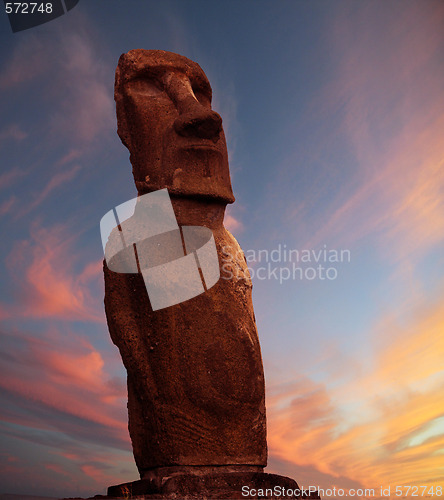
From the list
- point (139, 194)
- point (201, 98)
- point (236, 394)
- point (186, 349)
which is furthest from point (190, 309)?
point (201, 98)

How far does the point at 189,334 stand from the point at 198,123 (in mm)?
1928

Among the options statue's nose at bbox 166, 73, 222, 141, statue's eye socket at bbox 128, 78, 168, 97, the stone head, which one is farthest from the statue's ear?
statue's nose at bbox 166, 73, 222, 141

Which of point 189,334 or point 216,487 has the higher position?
point 189,334

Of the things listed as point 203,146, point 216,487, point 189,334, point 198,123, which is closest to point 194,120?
point 198,123

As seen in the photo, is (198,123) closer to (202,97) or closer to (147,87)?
(147,87)

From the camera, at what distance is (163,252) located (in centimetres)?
519

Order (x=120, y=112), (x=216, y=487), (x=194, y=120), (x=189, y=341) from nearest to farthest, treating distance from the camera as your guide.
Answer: (x=216, y=487), (x=189, y=341), (x=194, y=120), (x=120, y=112)

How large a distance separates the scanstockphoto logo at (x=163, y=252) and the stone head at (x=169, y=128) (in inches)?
9.3

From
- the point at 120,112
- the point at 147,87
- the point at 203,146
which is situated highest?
the point at 147,87

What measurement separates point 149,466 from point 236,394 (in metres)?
0.95

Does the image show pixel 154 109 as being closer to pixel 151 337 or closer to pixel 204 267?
pixel 204 267

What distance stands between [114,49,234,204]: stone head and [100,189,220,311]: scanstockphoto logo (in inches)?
9.3

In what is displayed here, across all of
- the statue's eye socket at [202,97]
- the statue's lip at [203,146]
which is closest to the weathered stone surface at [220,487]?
the statue's lip at [203,146]

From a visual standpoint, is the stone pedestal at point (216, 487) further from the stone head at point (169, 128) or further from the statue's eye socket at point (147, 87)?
the statue's eye socket at point (147, 87)
